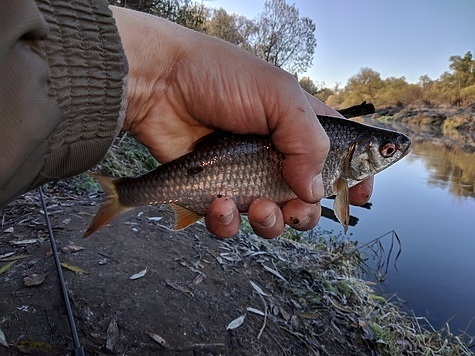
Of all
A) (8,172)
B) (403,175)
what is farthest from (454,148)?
(8,172)

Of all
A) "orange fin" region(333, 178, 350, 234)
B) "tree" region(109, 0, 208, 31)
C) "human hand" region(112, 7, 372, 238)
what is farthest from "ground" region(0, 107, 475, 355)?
"tree" region(109, 0, 208, 31)

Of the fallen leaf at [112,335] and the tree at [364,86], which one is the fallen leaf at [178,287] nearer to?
the fallen leaf at [112,335]

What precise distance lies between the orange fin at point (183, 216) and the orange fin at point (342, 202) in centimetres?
97

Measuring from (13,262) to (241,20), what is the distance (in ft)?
160

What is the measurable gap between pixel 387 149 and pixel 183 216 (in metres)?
1.51

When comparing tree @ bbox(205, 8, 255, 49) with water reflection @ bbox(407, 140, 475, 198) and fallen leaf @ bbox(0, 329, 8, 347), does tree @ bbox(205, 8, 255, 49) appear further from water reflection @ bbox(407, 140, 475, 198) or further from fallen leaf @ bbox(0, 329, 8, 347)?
fallen leaf @ bbox(0, 329, 8, 347)

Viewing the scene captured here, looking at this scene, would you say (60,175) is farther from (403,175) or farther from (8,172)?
(403,175)

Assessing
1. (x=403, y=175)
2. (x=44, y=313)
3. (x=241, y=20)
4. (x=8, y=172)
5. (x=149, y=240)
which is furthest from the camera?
(x=241, y=20)

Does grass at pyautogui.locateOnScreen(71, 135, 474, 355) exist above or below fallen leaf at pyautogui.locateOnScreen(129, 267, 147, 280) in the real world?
below

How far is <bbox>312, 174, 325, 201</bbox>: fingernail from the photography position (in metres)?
2.56

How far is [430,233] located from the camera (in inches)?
394

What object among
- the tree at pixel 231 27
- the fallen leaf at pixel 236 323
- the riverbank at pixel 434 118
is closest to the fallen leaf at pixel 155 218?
the fallen leaf at pixel 236 323

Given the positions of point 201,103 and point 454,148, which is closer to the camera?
point 201,103

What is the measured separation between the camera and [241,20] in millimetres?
47781
